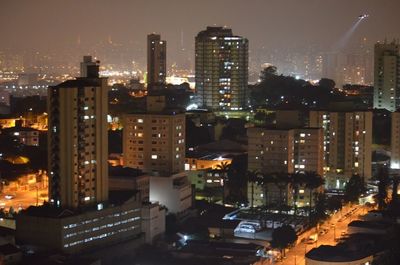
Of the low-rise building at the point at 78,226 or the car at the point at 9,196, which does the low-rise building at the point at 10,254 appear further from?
the car at the point at 9,196

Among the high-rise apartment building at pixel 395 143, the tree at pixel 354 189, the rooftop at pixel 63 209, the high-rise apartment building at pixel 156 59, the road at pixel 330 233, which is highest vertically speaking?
the high-rise apartment building at pixel 156 59

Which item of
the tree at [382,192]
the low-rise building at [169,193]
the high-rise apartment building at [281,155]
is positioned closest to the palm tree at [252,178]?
the high-rise apartment building at [281,155]

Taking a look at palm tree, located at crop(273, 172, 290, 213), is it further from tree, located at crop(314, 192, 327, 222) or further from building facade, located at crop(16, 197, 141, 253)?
building facade, located at crop(16, 197, 141, 253)

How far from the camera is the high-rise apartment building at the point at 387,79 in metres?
22.1

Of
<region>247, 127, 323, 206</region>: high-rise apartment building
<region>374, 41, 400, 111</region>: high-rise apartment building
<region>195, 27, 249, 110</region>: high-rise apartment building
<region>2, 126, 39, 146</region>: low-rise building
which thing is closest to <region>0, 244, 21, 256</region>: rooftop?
<region>247, 127, 323, 206</region>: high-rise apartment building

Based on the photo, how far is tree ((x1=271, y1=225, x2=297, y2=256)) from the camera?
10.7 meters

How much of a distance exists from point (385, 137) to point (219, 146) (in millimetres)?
4032

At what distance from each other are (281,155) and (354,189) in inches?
48.8

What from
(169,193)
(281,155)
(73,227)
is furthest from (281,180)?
(73,227)

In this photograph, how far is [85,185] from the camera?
10.4 metres

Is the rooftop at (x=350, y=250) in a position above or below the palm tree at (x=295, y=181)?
below

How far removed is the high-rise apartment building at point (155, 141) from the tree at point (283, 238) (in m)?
2.91

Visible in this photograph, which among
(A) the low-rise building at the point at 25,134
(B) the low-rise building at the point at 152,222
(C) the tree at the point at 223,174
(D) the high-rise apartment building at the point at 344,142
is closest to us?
(B) the low-rise building at the point at 152,222

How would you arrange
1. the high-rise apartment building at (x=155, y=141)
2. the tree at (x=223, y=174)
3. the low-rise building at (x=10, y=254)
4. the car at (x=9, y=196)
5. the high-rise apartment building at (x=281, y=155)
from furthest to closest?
the tree at (x=223, y=174) → the high-rise apartment building at (x=281, y=155) → the high-rise apartment building at (x=155, y=141) → the car at (x=9, y=196) → the low-rise building at (x=10, y=254)
